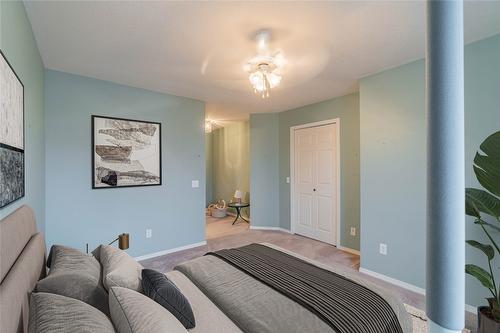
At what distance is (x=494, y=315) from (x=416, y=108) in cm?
183

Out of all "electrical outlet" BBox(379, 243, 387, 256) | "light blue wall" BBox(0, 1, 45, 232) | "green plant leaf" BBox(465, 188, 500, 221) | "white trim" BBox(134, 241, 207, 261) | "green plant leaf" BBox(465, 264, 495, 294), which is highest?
"light blue wall" BBox(0, 1, 45, 232)

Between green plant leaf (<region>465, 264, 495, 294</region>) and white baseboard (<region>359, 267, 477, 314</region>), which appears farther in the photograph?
white baseboard (<region>359, 267, 477, 314</region>)

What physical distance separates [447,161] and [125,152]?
3393 millimetres

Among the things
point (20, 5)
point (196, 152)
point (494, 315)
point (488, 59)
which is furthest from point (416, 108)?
point (20, 5)

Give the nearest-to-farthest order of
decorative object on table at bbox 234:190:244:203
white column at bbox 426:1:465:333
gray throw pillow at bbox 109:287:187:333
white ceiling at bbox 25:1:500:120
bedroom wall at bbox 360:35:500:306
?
white column at bbox 426:1:465:333 < gray throw pillow at bbox 109:287:187:333 < white ceiling at bbox 25:1:500:120 < bedroom wall at bbox 360:35:500:306 < decorative object on table at bbox 234:190:244:203

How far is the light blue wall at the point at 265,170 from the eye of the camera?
4965 millimetres

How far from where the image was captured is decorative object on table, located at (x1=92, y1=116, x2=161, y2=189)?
118 inches

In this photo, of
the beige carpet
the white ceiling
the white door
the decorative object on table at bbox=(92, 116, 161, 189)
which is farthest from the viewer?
the white door

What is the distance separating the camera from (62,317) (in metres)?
0.86

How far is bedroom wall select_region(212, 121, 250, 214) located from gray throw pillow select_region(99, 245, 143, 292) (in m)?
4.32

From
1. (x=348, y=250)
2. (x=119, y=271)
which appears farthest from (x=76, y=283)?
(x=348, y=250)

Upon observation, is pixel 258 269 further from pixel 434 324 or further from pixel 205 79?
pixel 205 79

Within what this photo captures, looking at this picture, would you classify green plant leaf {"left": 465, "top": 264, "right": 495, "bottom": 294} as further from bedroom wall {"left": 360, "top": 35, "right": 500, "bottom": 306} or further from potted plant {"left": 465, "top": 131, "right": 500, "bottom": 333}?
bedroom wall {"left": 360, "top": 35, "right": 500, "bottom": 306}

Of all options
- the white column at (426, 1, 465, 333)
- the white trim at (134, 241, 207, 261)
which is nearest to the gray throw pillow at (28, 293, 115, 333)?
the white column at (426, 1, 465, 333)
